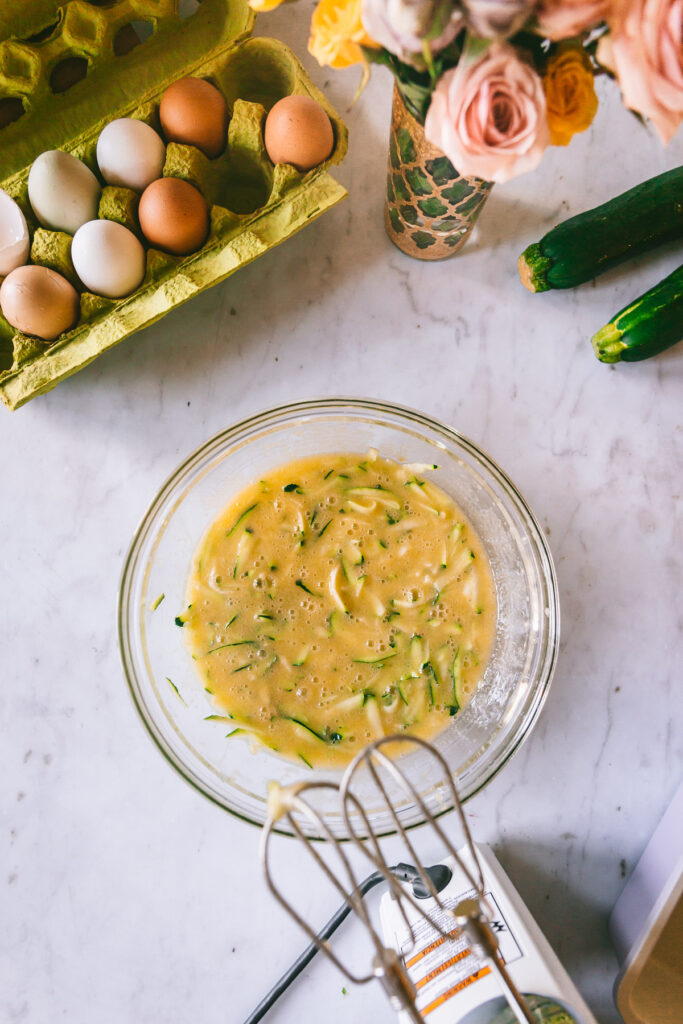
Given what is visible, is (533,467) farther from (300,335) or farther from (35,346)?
(35,346)

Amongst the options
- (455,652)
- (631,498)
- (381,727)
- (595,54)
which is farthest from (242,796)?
(595,54)

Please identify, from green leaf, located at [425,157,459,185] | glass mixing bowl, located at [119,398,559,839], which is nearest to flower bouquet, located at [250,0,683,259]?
green leaf, located at [425,157,459,185]

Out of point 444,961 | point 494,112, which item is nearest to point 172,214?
point 494,112

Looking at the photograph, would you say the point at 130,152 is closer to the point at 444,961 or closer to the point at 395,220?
the point at 395,220

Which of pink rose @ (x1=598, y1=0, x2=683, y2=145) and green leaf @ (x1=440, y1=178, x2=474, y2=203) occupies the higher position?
pink rose @ (x1=598, y1=0, x2=683, y2=145)

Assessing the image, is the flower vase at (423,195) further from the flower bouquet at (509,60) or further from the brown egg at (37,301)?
the brown egg at (37,301)

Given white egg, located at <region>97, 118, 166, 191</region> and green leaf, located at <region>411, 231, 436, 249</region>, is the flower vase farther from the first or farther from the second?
white egg, located at <region>97, 118, 166, 191</region>

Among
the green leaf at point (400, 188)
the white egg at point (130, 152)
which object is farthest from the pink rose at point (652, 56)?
the white egg at point (130, 152)
